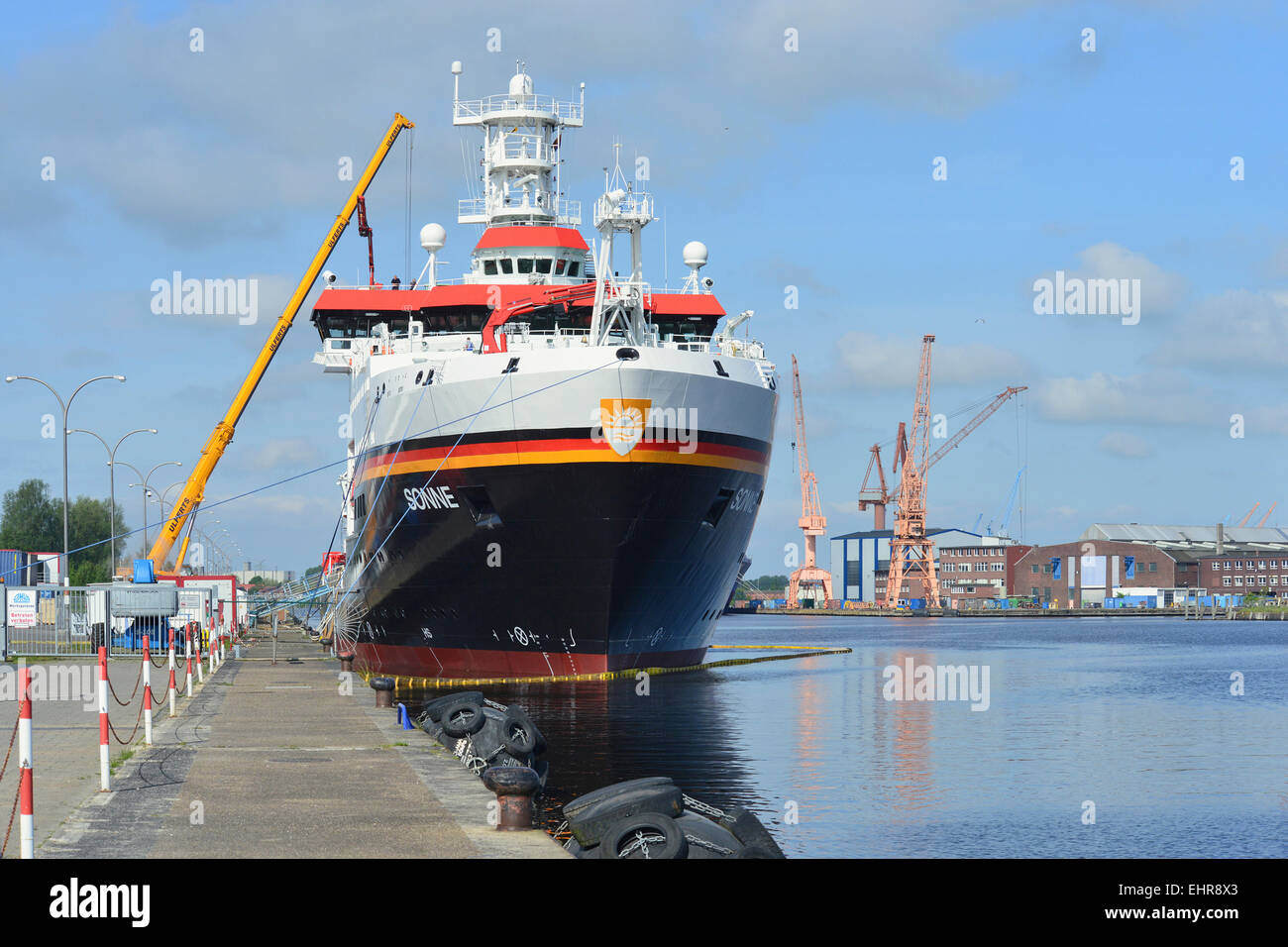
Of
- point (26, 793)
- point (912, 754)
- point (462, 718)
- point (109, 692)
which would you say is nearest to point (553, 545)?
point (109, 692)

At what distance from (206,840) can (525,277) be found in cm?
3870

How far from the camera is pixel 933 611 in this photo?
197250 mm

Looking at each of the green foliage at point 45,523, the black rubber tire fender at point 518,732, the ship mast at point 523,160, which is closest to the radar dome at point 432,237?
the ship mast at point 523,160

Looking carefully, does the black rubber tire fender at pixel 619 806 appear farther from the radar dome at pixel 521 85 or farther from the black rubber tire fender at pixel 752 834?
the radar dome at pixel 521 85

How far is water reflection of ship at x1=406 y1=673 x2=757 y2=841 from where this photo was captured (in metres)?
23.2

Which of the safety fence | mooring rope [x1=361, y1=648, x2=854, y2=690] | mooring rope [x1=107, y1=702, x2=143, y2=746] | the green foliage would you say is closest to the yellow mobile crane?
the safety fence

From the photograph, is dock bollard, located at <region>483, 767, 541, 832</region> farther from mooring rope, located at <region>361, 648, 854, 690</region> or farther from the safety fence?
mooring rope, located at <region>361, 648, 854, 690</region>

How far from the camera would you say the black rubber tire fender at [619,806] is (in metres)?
14.9
